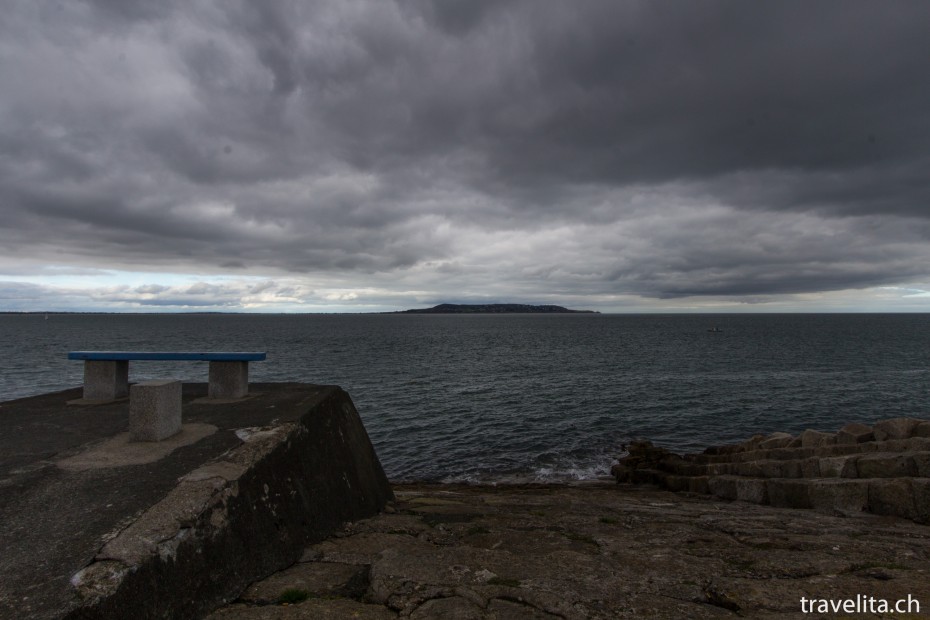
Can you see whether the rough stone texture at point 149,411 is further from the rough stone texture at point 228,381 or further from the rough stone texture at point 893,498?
the rough stone texture at point 893,498

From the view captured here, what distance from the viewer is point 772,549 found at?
6.43 meters

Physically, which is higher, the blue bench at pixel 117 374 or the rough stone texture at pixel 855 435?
the blue bench at pixel 117 374

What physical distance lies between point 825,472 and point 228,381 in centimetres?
1253

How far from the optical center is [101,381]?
375 inches

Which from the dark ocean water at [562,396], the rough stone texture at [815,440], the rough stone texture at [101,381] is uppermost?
the rough stone texture at [101,381]

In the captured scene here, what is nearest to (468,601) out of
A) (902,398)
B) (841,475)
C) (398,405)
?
(841,475)

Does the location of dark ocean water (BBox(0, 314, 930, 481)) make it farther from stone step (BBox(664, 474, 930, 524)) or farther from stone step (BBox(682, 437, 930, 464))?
stone step (BBox(664, 474, 930, 524))

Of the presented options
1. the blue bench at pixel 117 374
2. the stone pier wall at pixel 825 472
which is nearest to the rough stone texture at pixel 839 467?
the stone pier wall at pixel 825 472

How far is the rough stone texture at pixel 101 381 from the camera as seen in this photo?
9.45 m

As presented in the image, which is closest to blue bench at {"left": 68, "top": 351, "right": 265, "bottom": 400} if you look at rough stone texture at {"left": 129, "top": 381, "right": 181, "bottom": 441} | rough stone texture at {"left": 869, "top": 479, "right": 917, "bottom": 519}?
rough stone texture at {"left": 129, "top": 381, "right": 181, "bottom": 441}

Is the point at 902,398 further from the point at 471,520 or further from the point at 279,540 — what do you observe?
the point at 279,540

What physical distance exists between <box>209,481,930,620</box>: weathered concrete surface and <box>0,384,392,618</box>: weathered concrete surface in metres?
0.37

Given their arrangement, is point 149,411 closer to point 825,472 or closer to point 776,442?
point 825,472

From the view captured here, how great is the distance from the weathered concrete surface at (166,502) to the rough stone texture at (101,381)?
893mm
